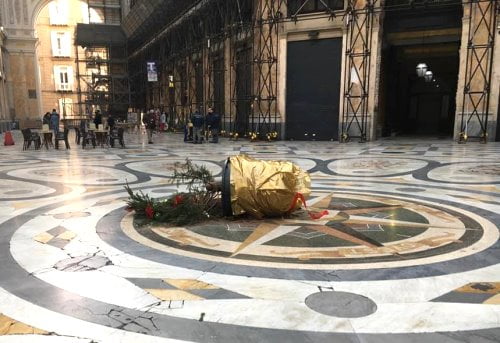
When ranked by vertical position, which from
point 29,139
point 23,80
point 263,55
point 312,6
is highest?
point 312,6

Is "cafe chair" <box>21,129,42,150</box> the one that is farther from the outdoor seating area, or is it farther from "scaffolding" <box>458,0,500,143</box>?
"scaffolding" <box>458,0,500,143</box>

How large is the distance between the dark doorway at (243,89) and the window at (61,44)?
107 feet

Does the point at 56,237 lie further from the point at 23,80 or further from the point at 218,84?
the point at 23,80

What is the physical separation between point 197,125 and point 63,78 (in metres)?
35.0

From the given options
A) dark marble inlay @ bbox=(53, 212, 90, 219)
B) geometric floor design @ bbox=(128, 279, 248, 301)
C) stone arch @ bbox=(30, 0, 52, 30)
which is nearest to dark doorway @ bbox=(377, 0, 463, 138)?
dark marble inlay @ bbox=(53, 212, 90, 219)

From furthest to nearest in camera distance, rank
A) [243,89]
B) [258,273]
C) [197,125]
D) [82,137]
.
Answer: [243,89]
[197,125]
[82,137]
[258,273]

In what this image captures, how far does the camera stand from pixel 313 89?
20156mm

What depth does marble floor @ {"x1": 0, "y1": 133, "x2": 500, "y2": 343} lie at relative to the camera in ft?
9.11

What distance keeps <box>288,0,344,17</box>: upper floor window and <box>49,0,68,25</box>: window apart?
36508 mm

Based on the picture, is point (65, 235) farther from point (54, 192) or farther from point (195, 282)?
point (54, 192)

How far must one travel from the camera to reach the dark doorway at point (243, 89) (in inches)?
868

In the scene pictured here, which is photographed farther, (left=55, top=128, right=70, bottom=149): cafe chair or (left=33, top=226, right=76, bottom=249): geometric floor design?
(left=55, top=128, right=70, bottom=149): cafe chair

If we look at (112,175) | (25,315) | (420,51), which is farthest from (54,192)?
(420,51)

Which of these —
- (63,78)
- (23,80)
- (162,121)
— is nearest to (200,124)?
(162,121)
